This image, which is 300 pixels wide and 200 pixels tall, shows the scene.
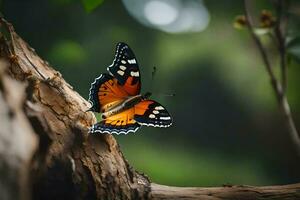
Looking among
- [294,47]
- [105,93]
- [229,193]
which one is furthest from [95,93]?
[294,47]

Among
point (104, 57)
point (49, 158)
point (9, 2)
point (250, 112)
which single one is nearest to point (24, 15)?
point (9, 2)

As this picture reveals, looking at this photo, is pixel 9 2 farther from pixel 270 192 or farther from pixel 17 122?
pixel 17 122

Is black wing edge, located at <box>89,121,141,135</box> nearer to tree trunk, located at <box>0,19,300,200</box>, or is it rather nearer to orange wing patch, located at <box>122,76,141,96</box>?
tree trunk, located at <box>0,19,300,200</box>

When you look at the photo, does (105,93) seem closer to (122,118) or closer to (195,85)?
(122,118)

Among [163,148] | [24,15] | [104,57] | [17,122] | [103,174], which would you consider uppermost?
[17,122]

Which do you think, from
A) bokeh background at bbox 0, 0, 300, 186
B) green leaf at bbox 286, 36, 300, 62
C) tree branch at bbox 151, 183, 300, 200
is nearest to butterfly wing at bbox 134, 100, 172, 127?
tree branch at bbox 151, 183, 300, 200

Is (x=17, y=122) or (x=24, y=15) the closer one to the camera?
(x=17, y=122)

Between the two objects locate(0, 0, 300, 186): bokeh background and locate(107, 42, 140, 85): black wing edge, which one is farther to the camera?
locate(0, 0, 300, 186): bokeh background

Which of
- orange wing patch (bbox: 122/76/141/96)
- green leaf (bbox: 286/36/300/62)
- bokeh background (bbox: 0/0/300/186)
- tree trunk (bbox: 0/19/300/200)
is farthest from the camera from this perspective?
bokeh background (bbox: 0/0/300/186)
